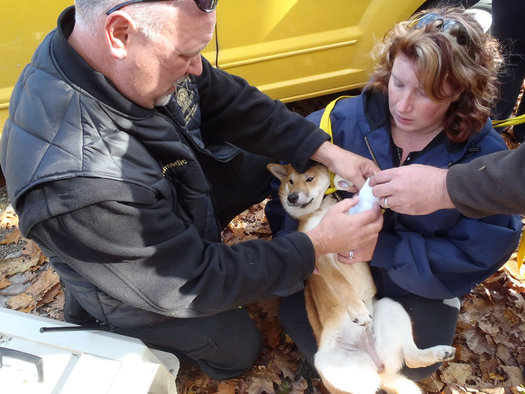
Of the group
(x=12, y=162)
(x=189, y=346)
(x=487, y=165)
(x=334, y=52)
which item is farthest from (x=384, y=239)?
(x=334, y=52)

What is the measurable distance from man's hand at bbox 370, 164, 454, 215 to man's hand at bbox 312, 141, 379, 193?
290 mm

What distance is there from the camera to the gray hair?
1.52 metres

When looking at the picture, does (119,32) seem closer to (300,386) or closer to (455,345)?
(300,386)

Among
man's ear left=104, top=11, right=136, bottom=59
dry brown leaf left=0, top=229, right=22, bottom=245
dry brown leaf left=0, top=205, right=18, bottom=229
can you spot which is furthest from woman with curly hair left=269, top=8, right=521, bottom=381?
dry brown leaf left=0, top=205, right=18, bottom=229

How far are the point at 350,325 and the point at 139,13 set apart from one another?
2070mm

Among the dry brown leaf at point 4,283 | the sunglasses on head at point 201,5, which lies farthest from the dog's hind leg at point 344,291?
the dry brown leaf at point 4,283

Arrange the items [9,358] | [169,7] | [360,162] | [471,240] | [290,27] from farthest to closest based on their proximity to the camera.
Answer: [290,27]
[360,162]
[471,240]
[9,358]
[169,7]

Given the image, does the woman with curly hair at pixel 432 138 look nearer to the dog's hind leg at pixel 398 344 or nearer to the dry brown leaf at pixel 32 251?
the dog's hind leg at pixel 398 344

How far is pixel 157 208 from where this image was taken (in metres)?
1.79

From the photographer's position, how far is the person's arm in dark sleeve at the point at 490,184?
1.70 metres

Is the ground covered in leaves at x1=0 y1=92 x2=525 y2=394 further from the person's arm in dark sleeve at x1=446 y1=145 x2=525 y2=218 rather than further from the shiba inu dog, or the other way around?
the person's arm in dark sleeve at x1=446 y1=145 x2=525 y2=218

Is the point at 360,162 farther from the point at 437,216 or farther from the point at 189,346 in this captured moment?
the point at 189,346

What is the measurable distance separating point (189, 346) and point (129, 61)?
1584 millimetres

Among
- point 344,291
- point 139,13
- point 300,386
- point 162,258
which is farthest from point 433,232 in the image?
point 139,13
